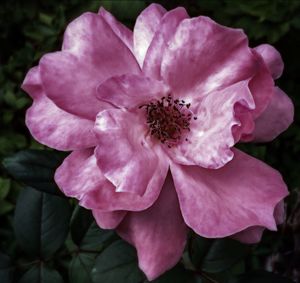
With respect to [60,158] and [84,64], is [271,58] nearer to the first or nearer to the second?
[84,64]

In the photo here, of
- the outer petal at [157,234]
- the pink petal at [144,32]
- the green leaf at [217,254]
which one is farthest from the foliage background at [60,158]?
the pink petal at [144,32]

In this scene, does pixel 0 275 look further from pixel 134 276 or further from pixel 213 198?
pixel 213 198

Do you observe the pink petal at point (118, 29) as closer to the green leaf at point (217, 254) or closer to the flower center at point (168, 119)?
the flower center at point (168, 119)

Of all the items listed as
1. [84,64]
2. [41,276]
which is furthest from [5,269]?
[84,64]

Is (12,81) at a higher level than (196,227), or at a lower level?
lower

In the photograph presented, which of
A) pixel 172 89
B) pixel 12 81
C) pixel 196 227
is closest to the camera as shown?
pixel 196 227

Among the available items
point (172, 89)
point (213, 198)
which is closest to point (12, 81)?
point (172, 89)

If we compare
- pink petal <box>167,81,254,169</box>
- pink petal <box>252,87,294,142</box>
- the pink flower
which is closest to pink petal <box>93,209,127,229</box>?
the pink flower

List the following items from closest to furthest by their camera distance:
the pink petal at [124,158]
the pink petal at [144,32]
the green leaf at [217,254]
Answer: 1. the pink petal at [124,158]
2. the pink petal at [144,32]
3. the green leaf at [217,254]
